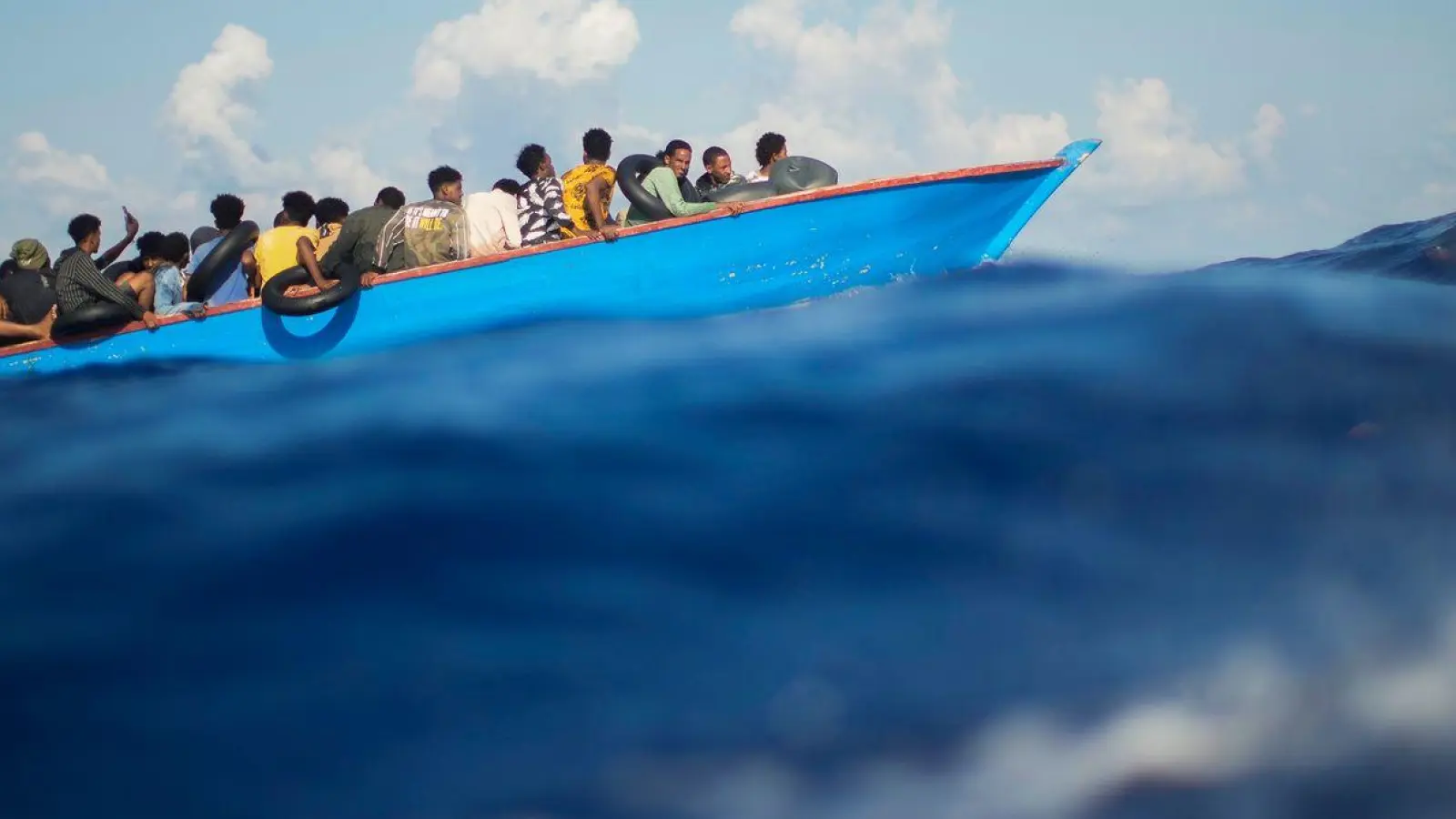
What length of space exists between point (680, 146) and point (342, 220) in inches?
109

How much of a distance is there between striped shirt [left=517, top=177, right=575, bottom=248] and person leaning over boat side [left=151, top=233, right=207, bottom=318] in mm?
2573

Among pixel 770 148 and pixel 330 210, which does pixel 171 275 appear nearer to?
pixel 330 210

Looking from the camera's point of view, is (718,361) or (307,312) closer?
(718,361)

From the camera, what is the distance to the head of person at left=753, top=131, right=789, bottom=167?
34.4 ft

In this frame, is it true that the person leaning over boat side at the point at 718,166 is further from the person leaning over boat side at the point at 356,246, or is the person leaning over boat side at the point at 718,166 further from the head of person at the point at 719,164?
the person leaning over boat side at the point at 356,246

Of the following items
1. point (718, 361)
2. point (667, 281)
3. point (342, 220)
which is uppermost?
point (342, 220)

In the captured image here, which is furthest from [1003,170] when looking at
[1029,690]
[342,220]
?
[1029,690]

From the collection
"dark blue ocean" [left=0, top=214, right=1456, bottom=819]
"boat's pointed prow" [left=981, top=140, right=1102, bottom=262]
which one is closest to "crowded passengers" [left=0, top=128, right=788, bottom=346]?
"boat's pointed prow" [left=981, top=140, right=1102, bottom=262]

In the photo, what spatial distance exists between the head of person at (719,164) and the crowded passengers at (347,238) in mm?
446

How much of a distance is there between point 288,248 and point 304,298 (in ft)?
2.24

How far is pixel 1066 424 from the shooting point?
524cm

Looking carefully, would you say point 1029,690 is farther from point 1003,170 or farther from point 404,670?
point 1003,170

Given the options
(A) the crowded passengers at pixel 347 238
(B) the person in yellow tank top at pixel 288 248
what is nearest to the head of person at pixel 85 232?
(A) the crowded passengers at pixel 347 238

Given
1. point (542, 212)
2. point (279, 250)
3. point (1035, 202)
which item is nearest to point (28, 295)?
point (279, 250)
